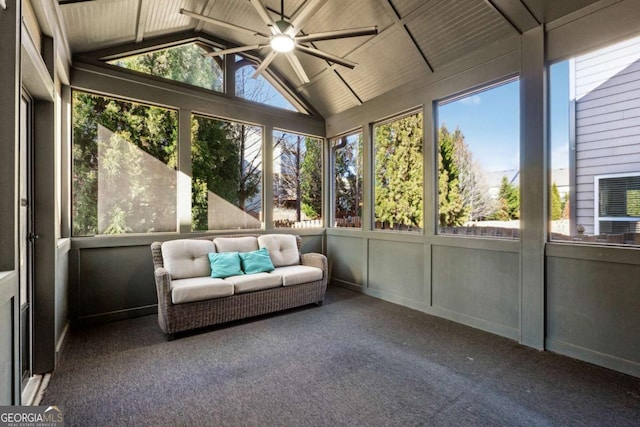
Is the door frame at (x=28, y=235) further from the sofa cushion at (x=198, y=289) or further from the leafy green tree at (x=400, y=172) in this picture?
the leafy green tree at (x=400, y=172)

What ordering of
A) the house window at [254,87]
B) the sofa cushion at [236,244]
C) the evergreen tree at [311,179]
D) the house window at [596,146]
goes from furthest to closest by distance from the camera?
the evergreen tree at [311,179] < the house window at [254,87] < the sofa cushion at [236,244] < the house window at [596,146]

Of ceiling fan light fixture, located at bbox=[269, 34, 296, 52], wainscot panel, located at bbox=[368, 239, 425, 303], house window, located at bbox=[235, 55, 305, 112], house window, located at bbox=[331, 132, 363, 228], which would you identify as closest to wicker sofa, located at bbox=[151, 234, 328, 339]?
wainscot panel, located at bbox=[368, 239, 425, 303]

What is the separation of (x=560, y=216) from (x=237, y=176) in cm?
389

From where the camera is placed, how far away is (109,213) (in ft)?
12.0

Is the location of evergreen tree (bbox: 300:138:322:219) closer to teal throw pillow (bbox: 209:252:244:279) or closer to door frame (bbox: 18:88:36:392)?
teal throw pillow (bbox: 209:252:244:279)

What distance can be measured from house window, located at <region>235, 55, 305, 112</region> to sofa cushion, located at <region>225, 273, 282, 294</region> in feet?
8.89

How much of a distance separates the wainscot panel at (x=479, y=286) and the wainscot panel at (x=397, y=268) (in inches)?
8.7

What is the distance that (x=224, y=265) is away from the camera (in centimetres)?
366

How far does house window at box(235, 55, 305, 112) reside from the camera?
4.64 metres

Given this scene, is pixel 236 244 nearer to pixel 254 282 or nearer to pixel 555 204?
pixel 254 282

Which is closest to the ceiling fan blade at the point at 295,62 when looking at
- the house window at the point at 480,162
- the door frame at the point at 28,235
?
the house window at the point at 480,162

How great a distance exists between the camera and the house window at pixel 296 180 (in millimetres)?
5031

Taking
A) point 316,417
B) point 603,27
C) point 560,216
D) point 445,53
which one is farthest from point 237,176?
point 603,27

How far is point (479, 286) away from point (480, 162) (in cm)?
139
